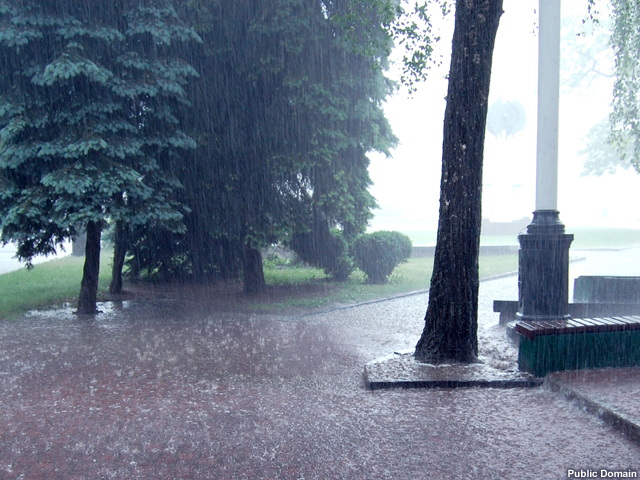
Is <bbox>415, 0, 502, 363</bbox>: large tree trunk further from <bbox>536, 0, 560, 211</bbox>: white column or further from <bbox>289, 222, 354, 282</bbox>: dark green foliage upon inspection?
<bbox>289, 222, 354, 282</bbox>: dark green foliage

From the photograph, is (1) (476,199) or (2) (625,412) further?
(1) (476,199)

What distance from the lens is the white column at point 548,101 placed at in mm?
7723

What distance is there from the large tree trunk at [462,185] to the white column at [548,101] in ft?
5.18

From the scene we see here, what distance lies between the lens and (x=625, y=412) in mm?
4574

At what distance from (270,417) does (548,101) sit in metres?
5.40

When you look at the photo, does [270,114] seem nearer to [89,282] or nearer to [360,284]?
[89,282]

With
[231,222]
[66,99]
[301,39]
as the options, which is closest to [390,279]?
[231,222]

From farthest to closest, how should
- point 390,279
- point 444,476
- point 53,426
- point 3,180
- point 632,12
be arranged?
point 390,279, point 632,12, point 3,180, point 53,426, point 444,476

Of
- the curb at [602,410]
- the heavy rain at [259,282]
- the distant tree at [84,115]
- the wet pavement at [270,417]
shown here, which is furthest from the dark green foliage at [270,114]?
the curb at [602,410]

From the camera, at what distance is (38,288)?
14820 mm

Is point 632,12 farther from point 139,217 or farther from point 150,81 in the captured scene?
point 139,217

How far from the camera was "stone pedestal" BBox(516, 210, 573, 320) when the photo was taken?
764cm

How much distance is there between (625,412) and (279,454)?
103 inches

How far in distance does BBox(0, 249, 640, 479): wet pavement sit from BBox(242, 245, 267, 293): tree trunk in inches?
202
